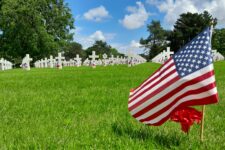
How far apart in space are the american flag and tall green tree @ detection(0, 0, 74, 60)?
173 ft

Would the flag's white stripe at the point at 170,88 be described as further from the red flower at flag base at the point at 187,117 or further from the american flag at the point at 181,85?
the red flower at flag base at the point at 187,117

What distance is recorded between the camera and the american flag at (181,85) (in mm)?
3721

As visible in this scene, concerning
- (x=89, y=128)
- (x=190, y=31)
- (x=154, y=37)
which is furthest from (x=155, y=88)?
(x=154, y=37)

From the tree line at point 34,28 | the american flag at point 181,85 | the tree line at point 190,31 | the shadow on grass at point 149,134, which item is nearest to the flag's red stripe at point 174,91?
the american flag at point 181,85

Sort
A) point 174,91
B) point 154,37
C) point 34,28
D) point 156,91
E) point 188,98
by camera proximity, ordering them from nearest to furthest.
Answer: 1. point 188,98
2. point 174,91
3. point 156,91
4. point 34,28
5. point 154,37

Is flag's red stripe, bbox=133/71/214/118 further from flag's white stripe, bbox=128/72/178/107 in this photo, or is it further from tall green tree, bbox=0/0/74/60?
tall green tree, bbox=0/0/74/60

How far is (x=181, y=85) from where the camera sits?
3.89 metres

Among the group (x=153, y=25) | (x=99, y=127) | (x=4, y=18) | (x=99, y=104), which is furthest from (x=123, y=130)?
(x=153, y=25)

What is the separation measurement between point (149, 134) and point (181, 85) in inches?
36.6

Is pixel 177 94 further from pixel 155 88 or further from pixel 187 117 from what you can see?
pixel 187 117

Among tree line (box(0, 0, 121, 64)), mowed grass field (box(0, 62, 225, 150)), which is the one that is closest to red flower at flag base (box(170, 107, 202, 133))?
mowed grass field (box(0, 62, 225, 150))

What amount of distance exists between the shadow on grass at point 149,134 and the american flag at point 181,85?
0.22 metres

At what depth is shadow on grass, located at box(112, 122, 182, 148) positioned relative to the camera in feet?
13.6

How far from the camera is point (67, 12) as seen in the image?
61250 millimetres
